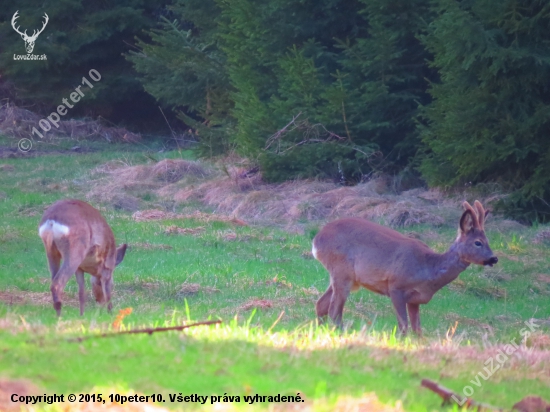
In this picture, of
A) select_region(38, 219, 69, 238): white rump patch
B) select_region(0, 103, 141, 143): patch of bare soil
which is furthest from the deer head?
select_region(0, 103, 141, 143): patch of bare soil

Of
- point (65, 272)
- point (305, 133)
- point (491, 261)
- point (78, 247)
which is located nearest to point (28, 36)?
point (305, 133)

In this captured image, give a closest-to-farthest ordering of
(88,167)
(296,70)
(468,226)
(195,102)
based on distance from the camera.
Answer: (468,226) → (296,70) → (88,167) → (195,102)

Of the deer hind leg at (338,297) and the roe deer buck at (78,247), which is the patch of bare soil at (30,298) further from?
the deer hind leg at (338,297)

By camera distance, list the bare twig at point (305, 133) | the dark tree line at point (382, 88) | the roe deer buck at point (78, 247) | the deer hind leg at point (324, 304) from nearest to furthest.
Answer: the roe deer buck at point (78, 247), the deer hind leg at point (324, 304), the dark tree line at point (382, 88), the bare twig at point (305, 133)

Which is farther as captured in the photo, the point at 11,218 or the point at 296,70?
the point at 296,70

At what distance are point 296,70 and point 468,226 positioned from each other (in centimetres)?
1149

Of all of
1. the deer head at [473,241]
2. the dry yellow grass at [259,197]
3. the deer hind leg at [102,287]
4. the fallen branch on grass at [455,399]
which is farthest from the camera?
the dry yellow grass at [259,197]

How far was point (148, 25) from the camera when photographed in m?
33.6

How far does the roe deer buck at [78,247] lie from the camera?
8595mm

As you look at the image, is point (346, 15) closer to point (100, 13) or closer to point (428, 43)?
point (428, 43)

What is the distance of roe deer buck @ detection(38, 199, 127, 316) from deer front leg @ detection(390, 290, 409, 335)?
3.22 metres

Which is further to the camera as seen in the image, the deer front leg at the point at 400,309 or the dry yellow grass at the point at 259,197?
the dry yellow grass at the point at 259,197

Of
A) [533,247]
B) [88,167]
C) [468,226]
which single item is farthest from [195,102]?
[468,226]


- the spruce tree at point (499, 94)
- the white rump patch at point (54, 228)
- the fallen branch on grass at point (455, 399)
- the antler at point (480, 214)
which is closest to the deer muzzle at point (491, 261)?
the antler at point (480, 214)
